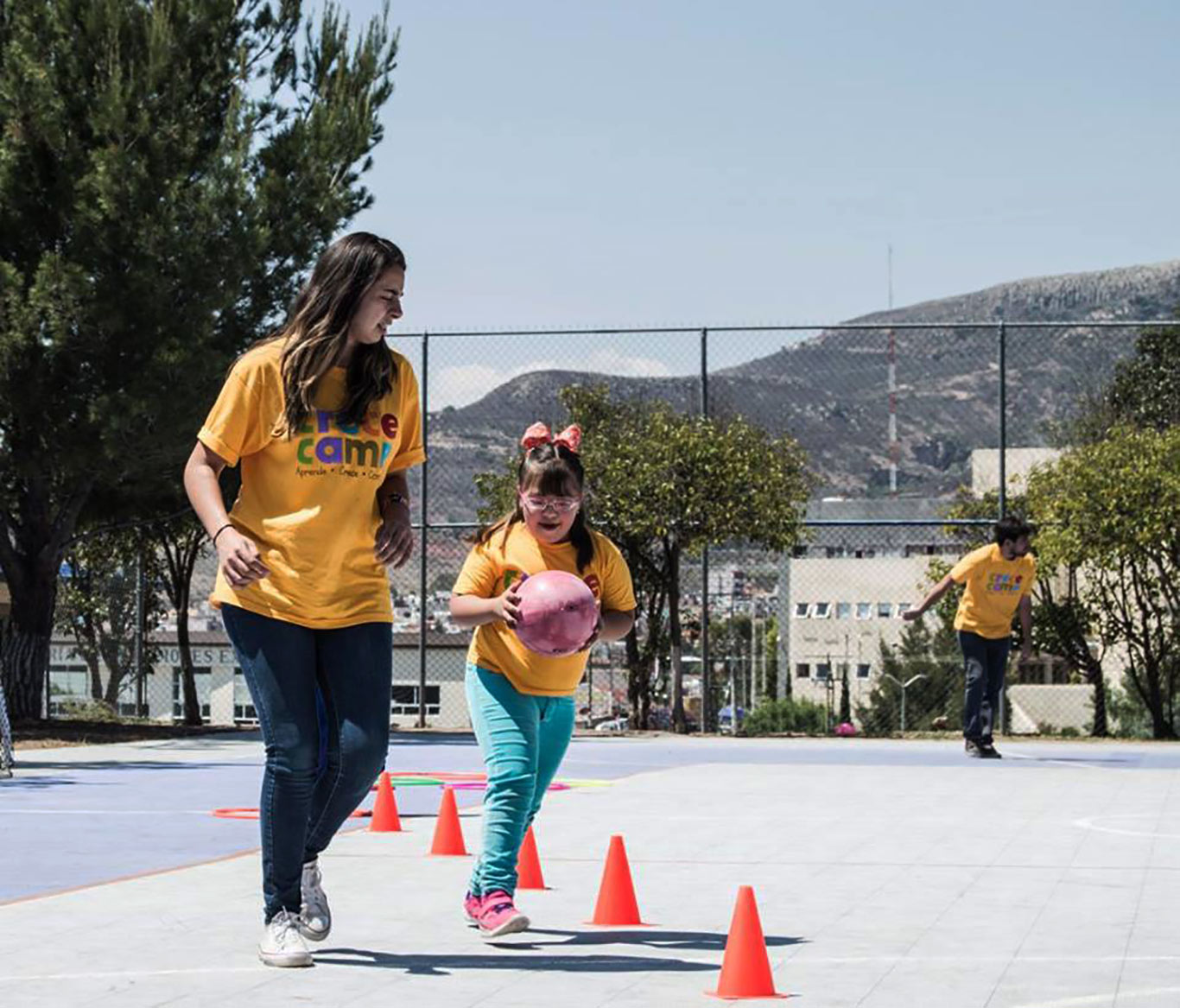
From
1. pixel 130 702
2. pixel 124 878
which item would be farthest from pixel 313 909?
pixel 130 702

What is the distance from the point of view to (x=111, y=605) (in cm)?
3022

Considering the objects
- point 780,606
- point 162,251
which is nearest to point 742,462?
point 162,251

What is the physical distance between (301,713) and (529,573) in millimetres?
1245

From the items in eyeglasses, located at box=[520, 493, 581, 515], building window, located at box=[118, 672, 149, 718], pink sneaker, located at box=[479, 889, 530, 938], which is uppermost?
eyeglasses, located at box=[520, 493, 581, 515]

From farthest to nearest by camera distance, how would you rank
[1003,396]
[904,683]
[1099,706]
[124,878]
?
[904,683], [1099,706], [1003,396], [124,878]

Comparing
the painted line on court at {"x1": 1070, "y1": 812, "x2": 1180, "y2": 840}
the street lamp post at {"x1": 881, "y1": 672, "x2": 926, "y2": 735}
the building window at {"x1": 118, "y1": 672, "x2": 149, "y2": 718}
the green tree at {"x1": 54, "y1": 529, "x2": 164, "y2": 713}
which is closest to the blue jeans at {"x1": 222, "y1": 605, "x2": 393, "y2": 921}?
the painted line on court at {"x1": 1070, "y1": 812, "x2": 1180, "y2": 840}

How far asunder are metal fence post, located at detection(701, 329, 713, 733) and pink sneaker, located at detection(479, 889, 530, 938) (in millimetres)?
17087

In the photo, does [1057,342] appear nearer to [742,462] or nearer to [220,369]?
[742,462]

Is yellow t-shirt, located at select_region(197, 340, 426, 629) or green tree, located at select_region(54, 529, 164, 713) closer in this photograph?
yellow t-shirt, located at select_region(197, 340, 426, 629)

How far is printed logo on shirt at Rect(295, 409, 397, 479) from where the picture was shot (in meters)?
6.67

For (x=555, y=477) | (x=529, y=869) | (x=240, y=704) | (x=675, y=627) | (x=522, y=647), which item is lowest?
(x=529, y=869)

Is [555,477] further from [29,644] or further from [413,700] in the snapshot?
[413,700]

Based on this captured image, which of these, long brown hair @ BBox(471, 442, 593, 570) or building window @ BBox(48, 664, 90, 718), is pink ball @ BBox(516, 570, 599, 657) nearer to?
long brown hair @ BBox(471, 442, 593, 570)

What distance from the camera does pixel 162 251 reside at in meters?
22.0
